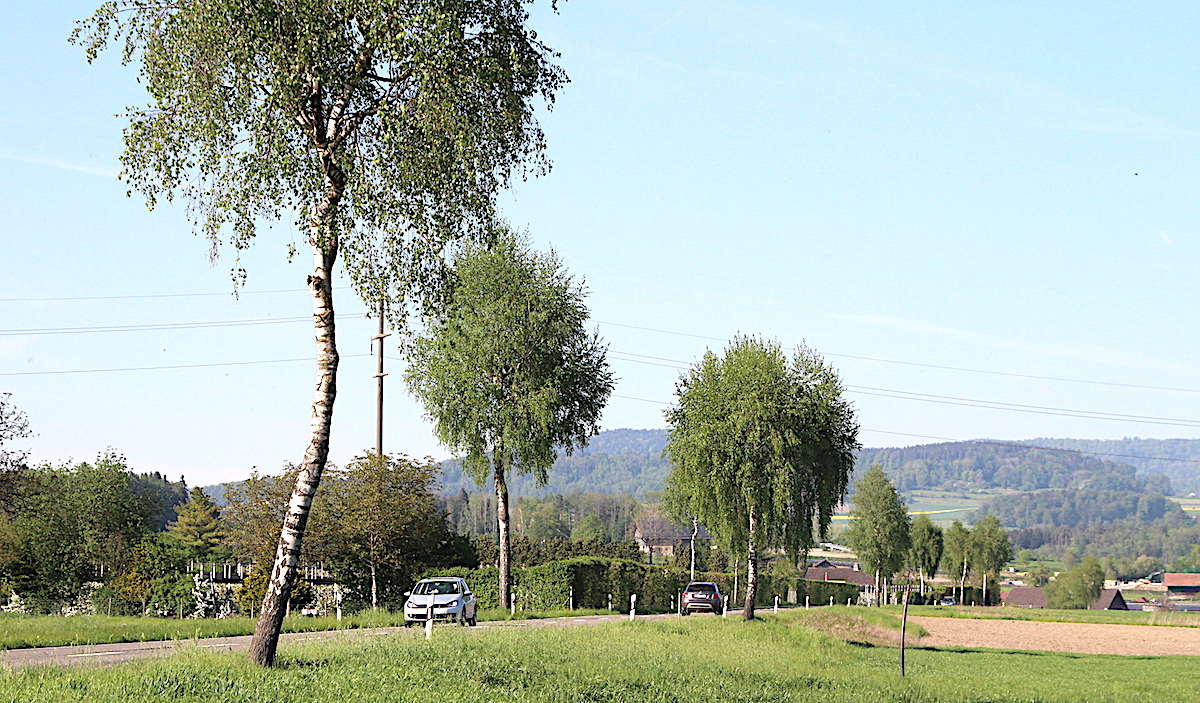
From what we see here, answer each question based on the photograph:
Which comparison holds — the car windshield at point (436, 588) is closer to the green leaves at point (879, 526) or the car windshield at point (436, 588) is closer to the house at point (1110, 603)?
the green leaves at point (879, 526)

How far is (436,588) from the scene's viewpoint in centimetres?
3669

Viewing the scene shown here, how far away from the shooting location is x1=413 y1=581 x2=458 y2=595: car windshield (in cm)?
3644

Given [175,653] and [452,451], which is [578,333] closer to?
[452,451]

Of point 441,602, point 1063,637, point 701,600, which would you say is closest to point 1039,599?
point 1063,637

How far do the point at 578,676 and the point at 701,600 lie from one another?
115 ft

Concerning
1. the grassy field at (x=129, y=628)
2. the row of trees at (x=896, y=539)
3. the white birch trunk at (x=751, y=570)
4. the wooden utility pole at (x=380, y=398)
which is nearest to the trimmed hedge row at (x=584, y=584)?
the wooden utility pole at (x=380, y=398)

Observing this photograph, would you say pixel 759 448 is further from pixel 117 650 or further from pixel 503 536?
pixel 117 650

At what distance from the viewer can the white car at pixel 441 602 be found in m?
34.9

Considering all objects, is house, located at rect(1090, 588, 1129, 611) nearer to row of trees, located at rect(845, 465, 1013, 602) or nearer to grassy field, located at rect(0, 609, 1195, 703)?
row of trees, located at rect(845, 465, 1013, 602)

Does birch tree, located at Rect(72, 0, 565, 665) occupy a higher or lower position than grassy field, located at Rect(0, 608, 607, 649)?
higher

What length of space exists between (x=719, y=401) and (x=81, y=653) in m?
29.9

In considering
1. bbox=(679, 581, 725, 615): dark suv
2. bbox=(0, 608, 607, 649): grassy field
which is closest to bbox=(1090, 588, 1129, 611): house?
bbox=(679, 581, 725, 615): dark suv

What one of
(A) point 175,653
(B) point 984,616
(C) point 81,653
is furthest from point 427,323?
(B) point 984,616

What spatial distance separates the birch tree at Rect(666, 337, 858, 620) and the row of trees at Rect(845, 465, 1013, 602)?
63861 millimetres
